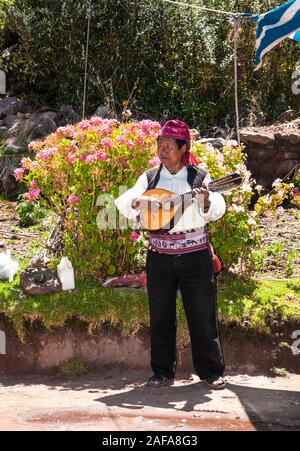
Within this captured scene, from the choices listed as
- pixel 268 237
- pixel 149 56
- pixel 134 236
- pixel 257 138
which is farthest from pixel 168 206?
pixel 149 56

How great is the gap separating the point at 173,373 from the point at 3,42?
7422mm

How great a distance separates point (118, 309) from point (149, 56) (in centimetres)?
607

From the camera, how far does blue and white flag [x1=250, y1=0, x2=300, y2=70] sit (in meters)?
7.83

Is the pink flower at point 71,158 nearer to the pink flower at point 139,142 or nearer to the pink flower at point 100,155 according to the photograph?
the pink flower at point 100,155

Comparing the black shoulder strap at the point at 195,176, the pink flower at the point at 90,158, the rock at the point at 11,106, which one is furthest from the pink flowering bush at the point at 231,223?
the rock at the point at 11,106

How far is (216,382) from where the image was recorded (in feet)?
21.2

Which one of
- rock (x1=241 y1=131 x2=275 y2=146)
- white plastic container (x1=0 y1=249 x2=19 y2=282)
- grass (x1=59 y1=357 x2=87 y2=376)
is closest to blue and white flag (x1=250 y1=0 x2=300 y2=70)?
rock (x1=241 y1=131 x2=275 y2=146)

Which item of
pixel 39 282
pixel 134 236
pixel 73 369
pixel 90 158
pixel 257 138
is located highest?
pixel 90 158

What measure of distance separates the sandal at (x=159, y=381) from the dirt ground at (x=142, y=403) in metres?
0.04

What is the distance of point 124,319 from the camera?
7090 millimetres

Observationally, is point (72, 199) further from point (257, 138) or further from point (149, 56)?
point (149, 56)

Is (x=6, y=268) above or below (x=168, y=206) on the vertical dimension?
below

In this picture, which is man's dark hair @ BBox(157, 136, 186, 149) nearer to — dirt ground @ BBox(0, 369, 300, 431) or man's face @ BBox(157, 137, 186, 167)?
man's face @ BBox(157, 137, 186, 167)

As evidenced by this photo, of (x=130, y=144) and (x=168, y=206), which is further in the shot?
(x=130, y=144)
